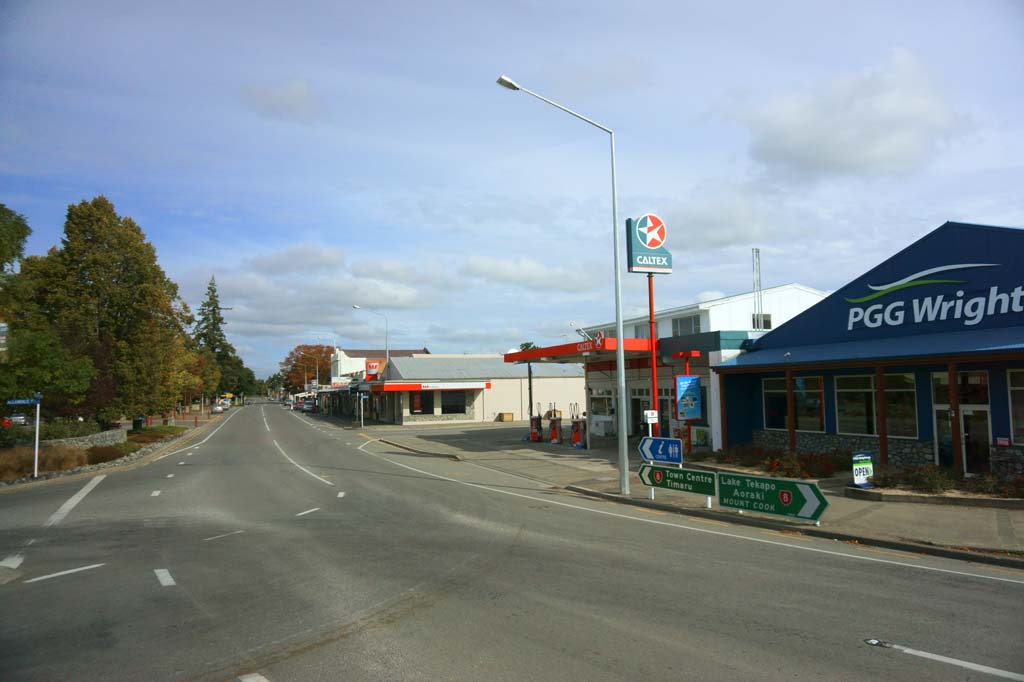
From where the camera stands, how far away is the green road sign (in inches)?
585

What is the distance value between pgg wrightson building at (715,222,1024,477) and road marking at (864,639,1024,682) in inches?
448

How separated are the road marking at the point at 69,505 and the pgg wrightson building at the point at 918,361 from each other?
2006 cm

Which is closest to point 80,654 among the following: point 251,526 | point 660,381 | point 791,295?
point 251,526

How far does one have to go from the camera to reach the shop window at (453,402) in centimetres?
5634

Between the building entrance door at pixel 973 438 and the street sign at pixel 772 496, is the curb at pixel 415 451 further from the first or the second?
the building entrance door at pixel 973 438

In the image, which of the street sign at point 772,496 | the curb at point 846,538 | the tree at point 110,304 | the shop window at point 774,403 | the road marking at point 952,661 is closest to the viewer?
the road marking at point 952,661

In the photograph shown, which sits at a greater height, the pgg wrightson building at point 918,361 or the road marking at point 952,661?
the pgg wrightson building at point 918,361

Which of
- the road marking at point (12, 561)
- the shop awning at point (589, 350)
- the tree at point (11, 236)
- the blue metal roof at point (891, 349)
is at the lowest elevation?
the road marking at point (12, 561)

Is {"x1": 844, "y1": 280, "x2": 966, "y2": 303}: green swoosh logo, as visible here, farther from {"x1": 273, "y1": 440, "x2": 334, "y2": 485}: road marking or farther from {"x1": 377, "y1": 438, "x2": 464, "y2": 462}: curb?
{"x1": 273, "y1": 440, "x2": 334, "y2": 485}: road marking

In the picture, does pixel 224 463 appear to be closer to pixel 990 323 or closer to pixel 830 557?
pixel 830 557

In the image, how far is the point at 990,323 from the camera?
53.8ft

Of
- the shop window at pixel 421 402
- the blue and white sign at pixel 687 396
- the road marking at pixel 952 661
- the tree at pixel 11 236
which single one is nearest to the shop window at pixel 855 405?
the blue and white sign at pixel 687 396

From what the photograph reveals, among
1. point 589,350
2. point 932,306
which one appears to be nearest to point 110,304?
point 589,350

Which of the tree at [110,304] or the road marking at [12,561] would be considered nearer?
the road marking at [12,561]
